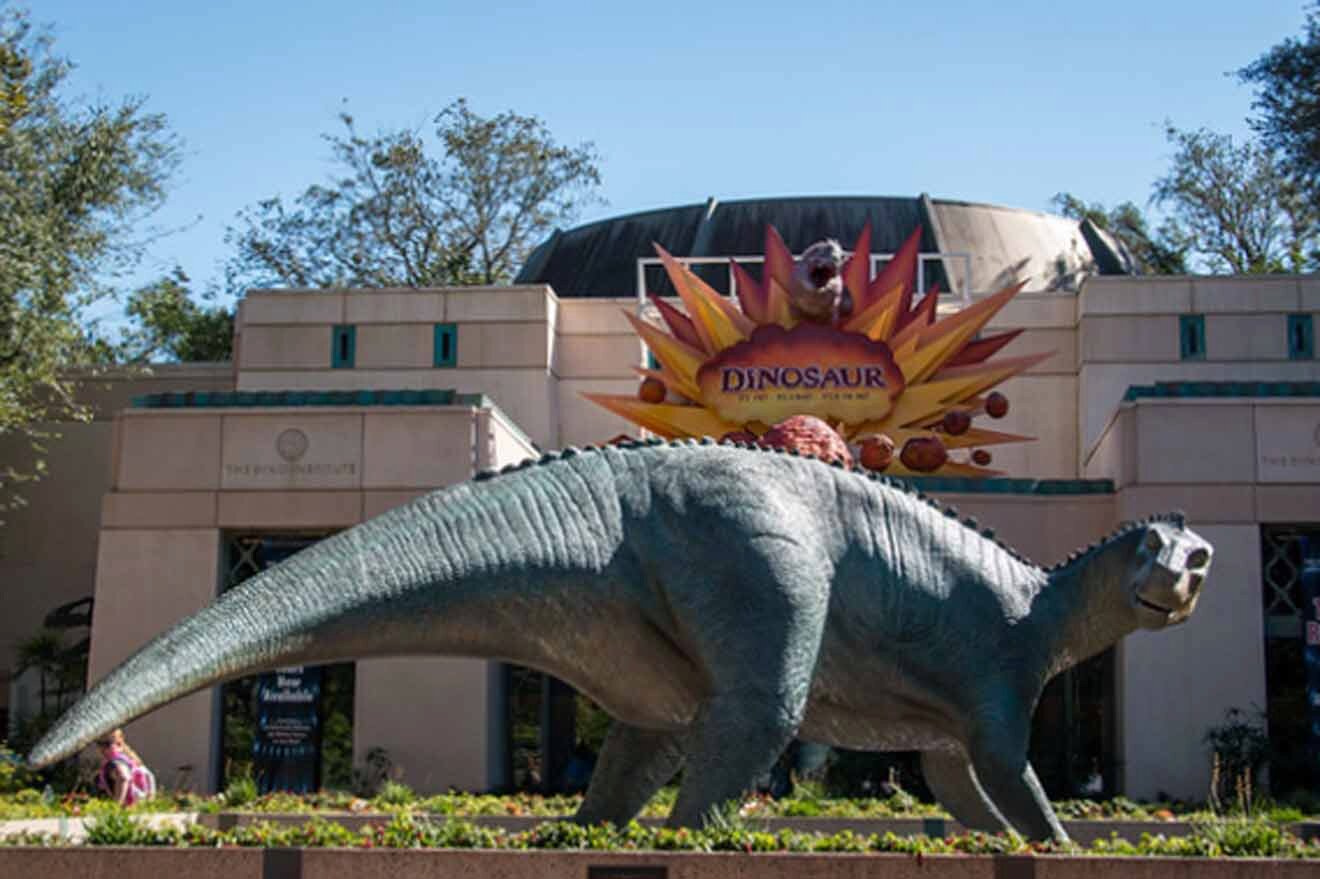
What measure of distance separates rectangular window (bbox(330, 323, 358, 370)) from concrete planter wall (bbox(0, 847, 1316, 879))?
71.1 feet

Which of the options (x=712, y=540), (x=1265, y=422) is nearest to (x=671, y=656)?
(x=712, y=540)

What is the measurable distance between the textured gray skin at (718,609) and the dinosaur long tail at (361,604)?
0.04ft

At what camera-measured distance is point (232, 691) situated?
2158 cm

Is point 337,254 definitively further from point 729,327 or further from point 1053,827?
point 1053,827

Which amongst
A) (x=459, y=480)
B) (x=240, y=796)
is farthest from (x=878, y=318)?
(x=240, y=796)

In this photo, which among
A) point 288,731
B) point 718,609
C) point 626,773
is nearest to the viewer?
point 718,609

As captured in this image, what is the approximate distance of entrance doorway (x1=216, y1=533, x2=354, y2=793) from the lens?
832 inches

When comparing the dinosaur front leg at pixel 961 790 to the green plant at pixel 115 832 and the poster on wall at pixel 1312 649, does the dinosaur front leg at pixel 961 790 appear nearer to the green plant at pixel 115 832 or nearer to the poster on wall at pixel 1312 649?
the green plant at pixel 115 832

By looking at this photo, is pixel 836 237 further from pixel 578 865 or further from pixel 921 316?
pixel 578 865

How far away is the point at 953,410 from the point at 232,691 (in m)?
10.0

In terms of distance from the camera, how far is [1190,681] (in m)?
20.8

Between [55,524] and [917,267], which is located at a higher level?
[917,267]

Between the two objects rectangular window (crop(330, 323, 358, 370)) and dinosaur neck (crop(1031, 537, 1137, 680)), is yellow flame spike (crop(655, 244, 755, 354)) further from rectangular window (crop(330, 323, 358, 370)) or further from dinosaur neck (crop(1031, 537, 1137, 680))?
dinosaur neck (crop(1031, 537, 1137, 680))

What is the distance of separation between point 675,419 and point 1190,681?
7.65m
